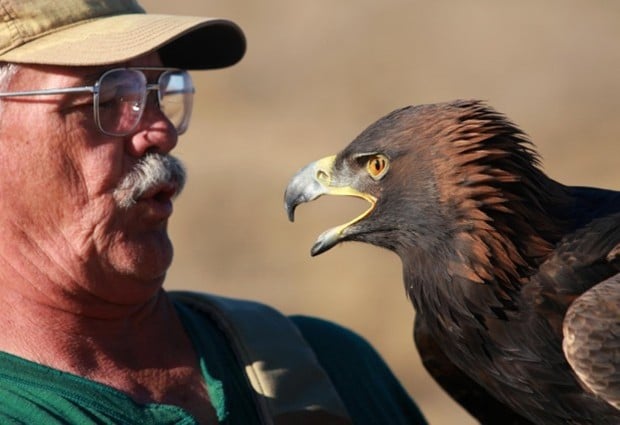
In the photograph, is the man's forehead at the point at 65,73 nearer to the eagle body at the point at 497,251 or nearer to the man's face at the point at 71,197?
the man's face at the point at 71,197

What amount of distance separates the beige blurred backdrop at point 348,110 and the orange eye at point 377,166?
6920 mm

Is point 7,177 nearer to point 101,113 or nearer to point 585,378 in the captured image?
point 101,113

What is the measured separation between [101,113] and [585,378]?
65.6 inches

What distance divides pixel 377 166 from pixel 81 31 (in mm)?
1002

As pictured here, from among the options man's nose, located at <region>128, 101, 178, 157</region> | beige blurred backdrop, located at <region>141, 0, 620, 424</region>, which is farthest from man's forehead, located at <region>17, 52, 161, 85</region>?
beige blurred backdrop, located at <region>141, 0, 620, 424</region>

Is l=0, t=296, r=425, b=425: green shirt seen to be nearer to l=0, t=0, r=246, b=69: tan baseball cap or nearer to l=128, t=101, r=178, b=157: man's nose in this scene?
l=128, t=101, r=178, b=157: man's nose

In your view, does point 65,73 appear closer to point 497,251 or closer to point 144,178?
point 144,178

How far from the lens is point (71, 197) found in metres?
4.38

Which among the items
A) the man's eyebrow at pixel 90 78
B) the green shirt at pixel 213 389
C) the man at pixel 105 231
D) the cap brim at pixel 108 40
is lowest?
the green shirt at pixel 213 389

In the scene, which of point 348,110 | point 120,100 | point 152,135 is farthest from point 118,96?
point 348,110

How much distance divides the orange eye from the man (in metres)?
0.65

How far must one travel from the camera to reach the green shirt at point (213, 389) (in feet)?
13.2

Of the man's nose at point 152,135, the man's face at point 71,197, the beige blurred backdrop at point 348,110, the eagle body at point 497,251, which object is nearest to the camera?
the eagle body at point 497,251

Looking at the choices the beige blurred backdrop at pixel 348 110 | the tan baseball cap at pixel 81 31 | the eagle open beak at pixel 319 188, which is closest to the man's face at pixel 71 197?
the tan baseball cap at pixel 81 31
